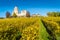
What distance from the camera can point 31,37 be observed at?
569 inches

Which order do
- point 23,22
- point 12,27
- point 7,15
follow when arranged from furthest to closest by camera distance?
point 7,15 < point 23,22 < point 12,27

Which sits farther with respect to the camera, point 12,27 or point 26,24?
point 26,24

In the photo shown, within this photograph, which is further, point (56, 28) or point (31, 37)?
point (56, 28)

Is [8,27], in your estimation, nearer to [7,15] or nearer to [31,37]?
[31,37]

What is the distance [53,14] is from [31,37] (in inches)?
541

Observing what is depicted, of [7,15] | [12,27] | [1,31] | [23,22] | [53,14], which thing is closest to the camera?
[1,31]

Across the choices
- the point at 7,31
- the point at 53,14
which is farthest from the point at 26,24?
the point at 53,14

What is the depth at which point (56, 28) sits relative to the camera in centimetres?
1966

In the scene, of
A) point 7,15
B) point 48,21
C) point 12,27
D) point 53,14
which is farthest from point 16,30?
point 53,14

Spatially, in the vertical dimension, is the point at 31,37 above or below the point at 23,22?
below

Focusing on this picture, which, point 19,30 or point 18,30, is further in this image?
point 19,30

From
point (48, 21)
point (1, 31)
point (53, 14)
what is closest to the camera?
point (1, 31)

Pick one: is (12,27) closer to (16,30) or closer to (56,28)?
(16,30)

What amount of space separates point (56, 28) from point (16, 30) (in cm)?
645
